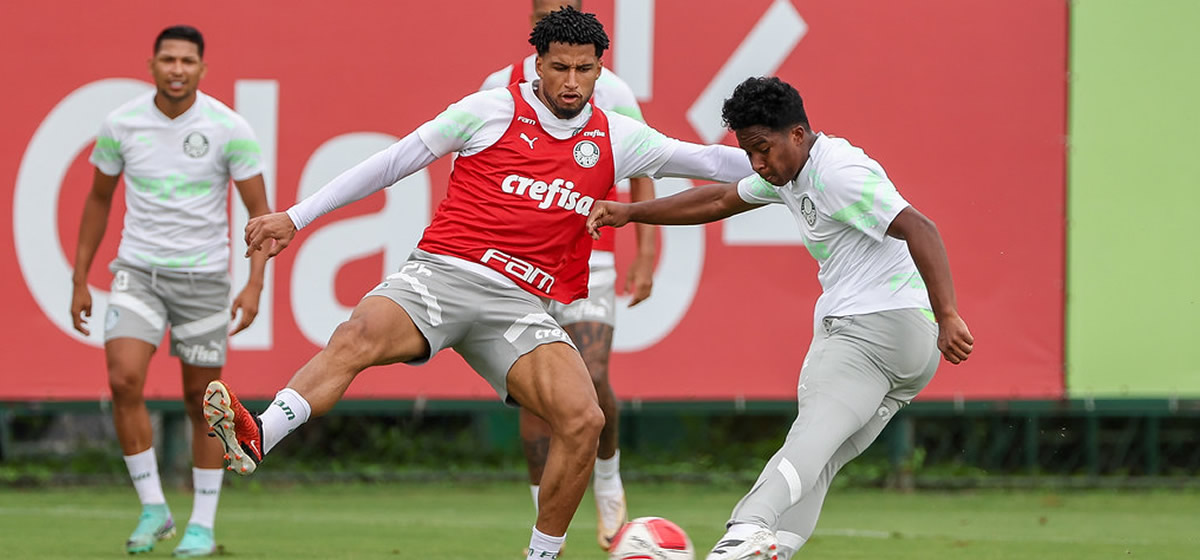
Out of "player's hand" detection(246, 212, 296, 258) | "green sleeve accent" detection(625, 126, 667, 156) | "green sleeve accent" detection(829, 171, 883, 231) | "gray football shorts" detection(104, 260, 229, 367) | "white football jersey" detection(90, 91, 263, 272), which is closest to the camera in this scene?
"green sleeve accent" detection(829, 171, 883, 231)

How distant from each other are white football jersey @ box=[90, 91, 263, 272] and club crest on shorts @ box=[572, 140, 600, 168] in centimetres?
256

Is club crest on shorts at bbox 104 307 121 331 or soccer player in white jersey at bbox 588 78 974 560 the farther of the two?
club crest on shorts at bbox 104 307 121 331

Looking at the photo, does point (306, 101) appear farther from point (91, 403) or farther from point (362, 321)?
point (362, 321)

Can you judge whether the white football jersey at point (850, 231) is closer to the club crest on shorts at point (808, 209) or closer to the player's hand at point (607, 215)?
the club crest on shorts at point (808, 209)

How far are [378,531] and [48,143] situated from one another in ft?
14.0

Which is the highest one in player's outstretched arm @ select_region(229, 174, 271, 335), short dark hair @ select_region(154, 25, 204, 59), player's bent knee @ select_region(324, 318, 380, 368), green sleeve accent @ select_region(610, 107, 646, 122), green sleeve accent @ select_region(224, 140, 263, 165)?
short dark hair @ select_region(154, 25, 204, 59)

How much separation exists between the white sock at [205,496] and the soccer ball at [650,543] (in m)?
3.06

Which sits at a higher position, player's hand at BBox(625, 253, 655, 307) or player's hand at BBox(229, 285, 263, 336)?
player's hand at BBox(625, 253, 655, 307)

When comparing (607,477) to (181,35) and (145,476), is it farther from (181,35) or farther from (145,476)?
(181,35)

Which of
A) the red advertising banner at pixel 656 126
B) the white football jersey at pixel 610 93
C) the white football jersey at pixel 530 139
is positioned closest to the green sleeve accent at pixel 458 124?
the white football jersey at pixel 530 139

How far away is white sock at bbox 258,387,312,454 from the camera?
18.2ft

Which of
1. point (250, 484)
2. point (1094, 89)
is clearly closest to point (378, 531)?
point (250, 484)

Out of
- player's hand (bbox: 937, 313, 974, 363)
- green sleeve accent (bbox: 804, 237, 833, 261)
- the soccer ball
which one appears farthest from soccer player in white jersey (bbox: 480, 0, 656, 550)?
player's hand (bbox: 937, 313, 974, 363)

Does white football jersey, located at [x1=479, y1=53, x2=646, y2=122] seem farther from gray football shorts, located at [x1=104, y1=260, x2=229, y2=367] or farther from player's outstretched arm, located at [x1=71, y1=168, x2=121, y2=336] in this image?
player's outstretched arm, located at [x1=71, y1=168, x2=121, y2=336]
